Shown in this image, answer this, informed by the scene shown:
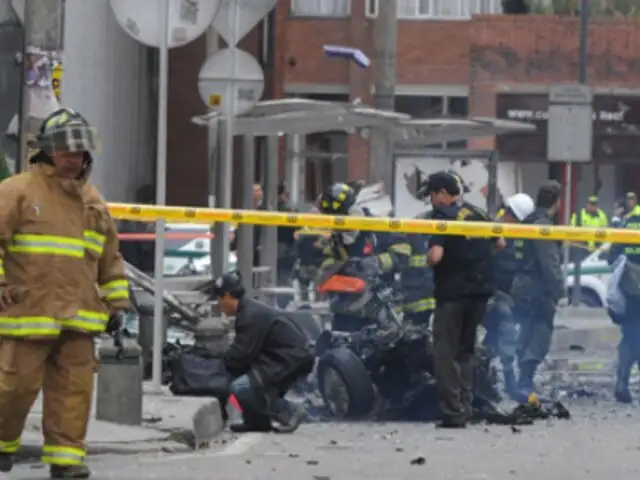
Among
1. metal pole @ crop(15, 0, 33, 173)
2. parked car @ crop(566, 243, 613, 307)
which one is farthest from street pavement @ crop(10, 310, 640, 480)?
parked car @ crop(566, 243, 613, 307)

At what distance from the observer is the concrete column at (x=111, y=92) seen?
1017 inches

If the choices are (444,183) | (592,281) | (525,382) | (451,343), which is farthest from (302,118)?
(592,281)

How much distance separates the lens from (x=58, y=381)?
32.6 feet

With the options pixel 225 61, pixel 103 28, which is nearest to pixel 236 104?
pixel 225 61

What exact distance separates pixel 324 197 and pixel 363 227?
2.75 metres

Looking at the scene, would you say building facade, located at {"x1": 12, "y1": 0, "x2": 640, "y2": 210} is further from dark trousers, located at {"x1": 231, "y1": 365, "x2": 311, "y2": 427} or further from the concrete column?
dark trousers, located at {"x1": 231, "y1": 365, "x2": 311, "y2": 427}

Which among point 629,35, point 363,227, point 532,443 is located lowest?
point 532,443

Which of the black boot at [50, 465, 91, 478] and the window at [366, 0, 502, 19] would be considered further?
the window at [366, 0, 502, 19]

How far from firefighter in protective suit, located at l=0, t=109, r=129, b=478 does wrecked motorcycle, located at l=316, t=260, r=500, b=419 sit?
523 centimetres

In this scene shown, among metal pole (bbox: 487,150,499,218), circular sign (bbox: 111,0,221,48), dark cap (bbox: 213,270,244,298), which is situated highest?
circular sign (bbox: 111,0,221,48)

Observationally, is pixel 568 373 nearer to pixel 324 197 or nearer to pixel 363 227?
pixel 324 197

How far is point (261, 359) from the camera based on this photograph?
1366cm

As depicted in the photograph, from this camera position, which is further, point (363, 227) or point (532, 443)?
point (363, 227)

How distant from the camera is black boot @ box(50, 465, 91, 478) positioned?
9.92 m
